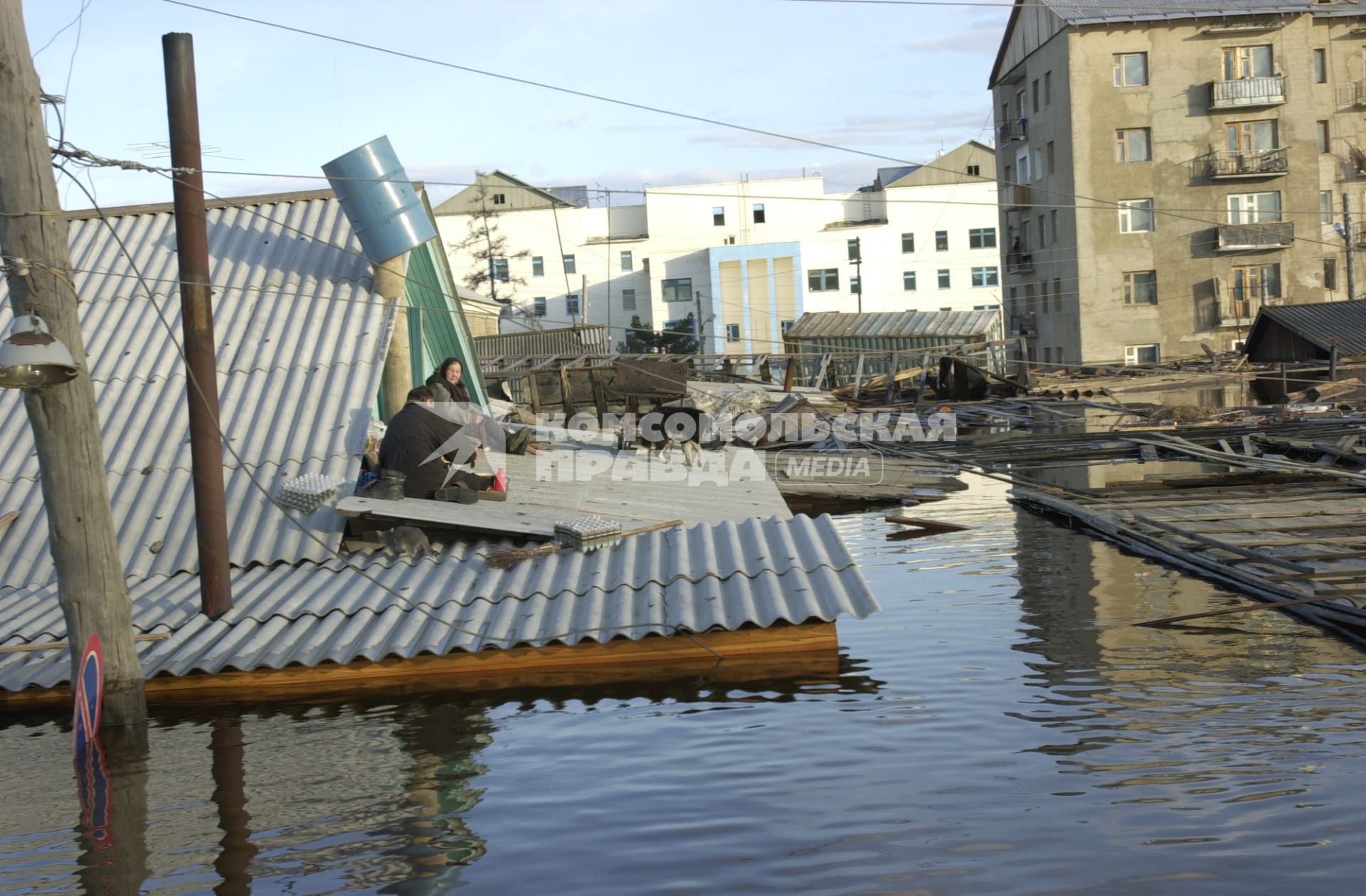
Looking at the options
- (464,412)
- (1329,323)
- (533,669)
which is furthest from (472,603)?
(1329,323)

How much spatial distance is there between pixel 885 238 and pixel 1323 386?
42.1 meters

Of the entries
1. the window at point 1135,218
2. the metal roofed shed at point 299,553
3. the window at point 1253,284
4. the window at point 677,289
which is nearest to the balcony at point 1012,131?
the window at point 1135,218

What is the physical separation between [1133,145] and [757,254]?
23.7 metres

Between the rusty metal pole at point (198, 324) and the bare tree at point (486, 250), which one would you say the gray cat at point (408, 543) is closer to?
the rusty metal pole at point (198, 324)

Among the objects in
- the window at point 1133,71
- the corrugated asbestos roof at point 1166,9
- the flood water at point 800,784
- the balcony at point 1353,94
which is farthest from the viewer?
the balcony at point 1353,94

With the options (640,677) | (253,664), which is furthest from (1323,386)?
(253,664)

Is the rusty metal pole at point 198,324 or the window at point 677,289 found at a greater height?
the window at point 677,289

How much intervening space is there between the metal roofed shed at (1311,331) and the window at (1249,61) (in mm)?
16390

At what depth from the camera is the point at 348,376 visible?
12.1m

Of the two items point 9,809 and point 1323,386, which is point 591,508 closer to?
point 9,809

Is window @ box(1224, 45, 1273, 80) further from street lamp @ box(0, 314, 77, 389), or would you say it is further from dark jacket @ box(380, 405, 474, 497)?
street lamp @ box(0, 314, 77, 389)

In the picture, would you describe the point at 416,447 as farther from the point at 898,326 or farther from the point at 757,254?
the point at 757,254

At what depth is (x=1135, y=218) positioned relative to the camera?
47.7m

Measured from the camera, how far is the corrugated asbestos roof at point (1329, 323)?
31.1 metres
